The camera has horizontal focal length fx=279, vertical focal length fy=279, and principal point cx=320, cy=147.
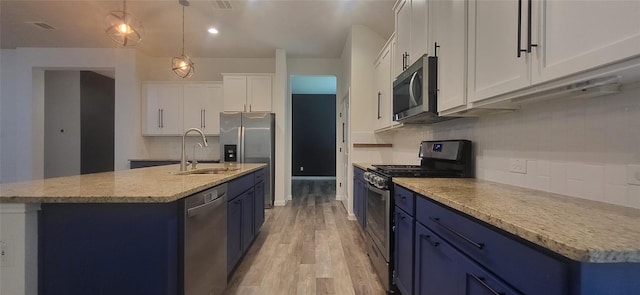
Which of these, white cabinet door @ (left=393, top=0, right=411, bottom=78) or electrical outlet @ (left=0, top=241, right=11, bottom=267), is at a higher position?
white cabinet door @ (left=393, top=0, right=411, bottom=78)

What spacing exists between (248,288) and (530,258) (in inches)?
77.1

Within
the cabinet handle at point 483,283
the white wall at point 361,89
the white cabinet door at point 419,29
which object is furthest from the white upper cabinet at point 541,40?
the white wall at point 361,89

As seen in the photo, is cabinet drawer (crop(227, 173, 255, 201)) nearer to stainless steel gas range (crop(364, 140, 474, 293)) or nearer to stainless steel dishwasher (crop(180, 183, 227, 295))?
stainless steel dishwasher (crop(180, 183, 227, 295))

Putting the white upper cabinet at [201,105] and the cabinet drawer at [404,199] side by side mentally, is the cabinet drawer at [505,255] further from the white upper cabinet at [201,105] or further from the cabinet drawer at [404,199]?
the white upper cabinet at [201,105]

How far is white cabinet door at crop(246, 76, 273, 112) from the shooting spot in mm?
5223

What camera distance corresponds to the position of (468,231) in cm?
105

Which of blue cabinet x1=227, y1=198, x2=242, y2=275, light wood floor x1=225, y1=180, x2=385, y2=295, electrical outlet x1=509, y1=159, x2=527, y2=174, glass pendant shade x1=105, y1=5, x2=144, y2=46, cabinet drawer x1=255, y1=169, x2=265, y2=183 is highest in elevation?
glass pendant shade x1=105, y1=5, x2=144, y2=46

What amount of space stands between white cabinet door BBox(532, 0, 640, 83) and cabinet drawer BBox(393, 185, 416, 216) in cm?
86

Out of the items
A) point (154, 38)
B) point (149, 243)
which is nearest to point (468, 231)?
point (149, 243)

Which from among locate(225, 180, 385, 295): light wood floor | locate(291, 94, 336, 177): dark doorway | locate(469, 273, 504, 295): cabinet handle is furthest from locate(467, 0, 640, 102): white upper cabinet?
locate(291, 94, 336, 177): dark doorway

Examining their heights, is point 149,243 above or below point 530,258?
below

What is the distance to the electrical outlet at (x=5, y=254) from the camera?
1.13 metres

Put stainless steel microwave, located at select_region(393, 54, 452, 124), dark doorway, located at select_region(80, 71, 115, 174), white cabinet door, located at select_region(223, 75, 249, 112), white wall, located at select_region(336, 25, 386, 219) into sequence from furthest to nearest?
dark doorway, located at select_region(80, 71, 115, 174) < white cabinet door, located at select_region(223, 75, 249, 112) < white wall, located at select_region(336, 25, 386, 219) < stainless steel microwave, located at select_region(393, 54, 452, 124)

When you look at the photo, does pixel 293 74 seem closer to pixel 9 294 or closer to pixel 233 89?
pixel 233 89
